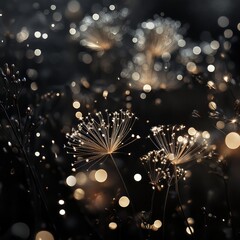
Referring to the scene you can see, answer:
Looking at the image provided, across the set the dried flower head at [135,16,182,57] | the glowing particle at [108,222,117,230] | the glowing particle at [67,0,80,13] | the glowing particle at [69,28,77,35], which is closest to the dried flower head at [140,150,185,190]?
the glowing particle at [108,222,117,230]

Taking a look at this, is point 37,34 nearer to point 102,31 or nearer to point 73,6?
point 102,31

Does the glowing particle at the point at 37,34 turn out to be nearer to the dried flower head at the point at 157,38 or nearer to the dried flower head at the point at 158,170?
the dried flower head at the point at 157,38

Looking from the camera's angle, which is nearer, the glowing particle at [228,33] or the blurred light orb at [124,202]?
the blurred light orb at [124,202]

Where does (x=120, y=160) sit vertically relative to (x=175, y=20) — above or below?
below

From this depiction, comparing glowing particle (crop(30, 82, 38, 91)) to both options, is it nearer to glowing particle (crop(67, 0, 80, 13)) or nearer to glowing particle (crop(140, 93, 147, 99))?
glowing particle (crop(140, 93, 147, 99))

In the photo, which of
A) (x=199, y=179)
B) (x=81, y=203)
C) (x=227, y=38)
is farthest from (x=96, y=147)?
(x=227, y=38)

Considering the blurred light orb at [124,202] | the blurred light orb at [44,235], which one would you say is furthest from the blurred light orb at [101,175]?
the blurred light orb at [44,235]

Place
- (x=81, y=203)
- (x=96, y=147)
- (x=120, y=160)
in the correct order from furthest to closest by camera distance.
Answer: (x=120, y=160) < (x=81, y=203) < (x=96, y=147)

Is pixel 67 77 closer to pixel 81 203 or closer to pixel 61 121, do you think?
pixel 61 121
